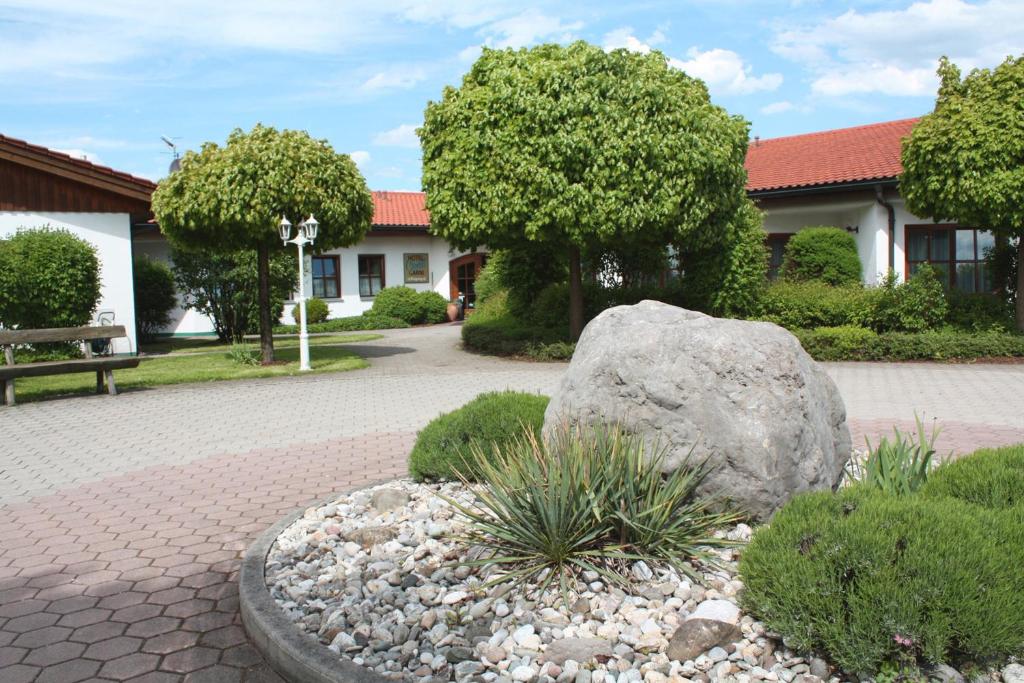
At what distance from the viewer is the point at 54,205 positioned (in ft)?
57.9

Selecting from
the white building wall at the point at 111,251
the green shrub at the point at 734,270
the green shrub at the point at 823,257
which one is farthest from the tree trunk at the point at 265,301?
the green shrub at the point at 823,257

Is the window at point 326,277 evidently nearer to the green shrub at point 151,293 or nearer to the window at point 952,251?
the green shrub at point 151,293

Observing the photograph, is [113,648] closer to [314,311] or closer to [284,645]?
[284,645]

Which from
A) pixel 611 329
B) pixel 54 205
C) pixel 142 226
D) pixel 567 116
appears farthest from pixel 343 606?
pixel 142 226

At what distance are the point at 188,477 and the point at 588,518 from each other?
422 centimetres

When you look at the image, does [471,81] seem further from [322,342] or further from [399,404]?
[322,342]

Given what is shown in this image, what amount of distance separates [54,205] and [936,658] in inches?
756

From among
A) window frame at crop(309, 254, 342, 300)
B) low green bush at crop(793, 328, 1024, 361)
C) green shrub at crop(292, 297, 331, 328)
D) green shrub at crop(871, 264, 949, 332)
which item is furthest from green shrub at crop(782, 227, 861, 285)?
window frame at crop(309, 254, 342, 300)

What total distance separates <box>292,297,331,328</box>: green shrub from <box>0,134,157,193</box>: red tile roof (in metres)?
8.43

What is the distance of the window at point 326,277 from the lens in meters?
28.3

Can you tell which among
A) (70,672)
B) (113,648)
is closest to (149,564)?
(113,648)

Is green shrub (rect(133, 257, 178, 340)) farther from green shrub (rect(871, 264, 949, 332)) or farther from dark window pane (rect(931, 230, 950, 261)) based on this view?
dark window pane (rect(931, 230, 950, 261))

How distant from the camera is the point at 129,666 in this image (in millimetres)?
3457

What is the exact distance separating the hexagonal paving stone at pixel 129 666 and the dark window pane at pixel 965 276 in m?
19.3
